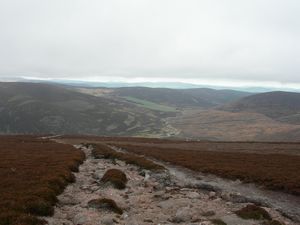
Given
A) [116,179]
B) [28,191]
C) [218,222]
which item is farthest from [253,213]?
[28,191]

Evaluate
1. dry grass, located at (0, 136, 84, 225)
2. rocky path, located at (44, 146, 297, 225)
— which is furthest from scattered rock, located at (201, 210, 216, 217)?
dry grass, located at (0, 136, 84, 225)

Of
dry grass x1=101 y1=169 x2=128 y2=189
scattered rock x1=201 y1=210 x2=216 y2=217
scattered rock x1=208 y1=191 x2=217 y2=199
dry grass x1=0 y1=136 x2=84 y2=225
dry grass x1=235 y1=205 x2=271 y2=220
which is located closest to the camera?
dry grass x1=0 y1=136 x2=84 y2=225

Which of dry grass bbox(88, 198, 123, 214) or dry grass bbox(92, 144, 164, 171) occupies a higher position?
dry grass bbox(88, 198, 123, 214)

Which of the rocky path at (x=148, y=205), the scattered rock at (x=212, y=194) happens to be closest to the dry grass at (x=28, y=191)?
the rocky path at (x=148, y=205)

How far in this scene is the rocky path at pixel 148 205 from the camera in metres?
22.4

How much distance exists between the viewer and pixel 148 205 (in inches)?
1059

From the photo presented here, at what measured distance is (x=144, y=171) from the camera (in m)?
44.2

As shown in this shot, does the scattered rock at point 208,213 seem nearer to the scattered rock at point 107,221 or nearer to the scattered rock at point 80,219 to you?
the scattered rock at point 107,221

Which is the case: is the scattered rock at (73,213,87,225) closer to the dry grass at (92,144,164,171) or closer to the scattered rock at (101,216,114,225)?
the scattered rock at (101,216,114,225)

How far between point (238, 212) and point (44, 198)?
13676 millimetres

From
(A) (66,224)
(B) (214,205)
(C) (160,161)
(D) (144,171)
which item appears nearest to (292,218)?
(B) (214,205)

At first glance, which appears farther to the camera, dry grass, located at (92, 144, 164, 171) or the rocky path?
dry grass, located at (92, 144, 164, 171)

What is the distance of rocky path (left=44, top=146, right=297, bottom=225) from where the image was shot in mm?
22375

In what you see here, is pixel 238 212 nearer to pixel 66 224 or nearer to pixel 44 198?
pixel 66 224
